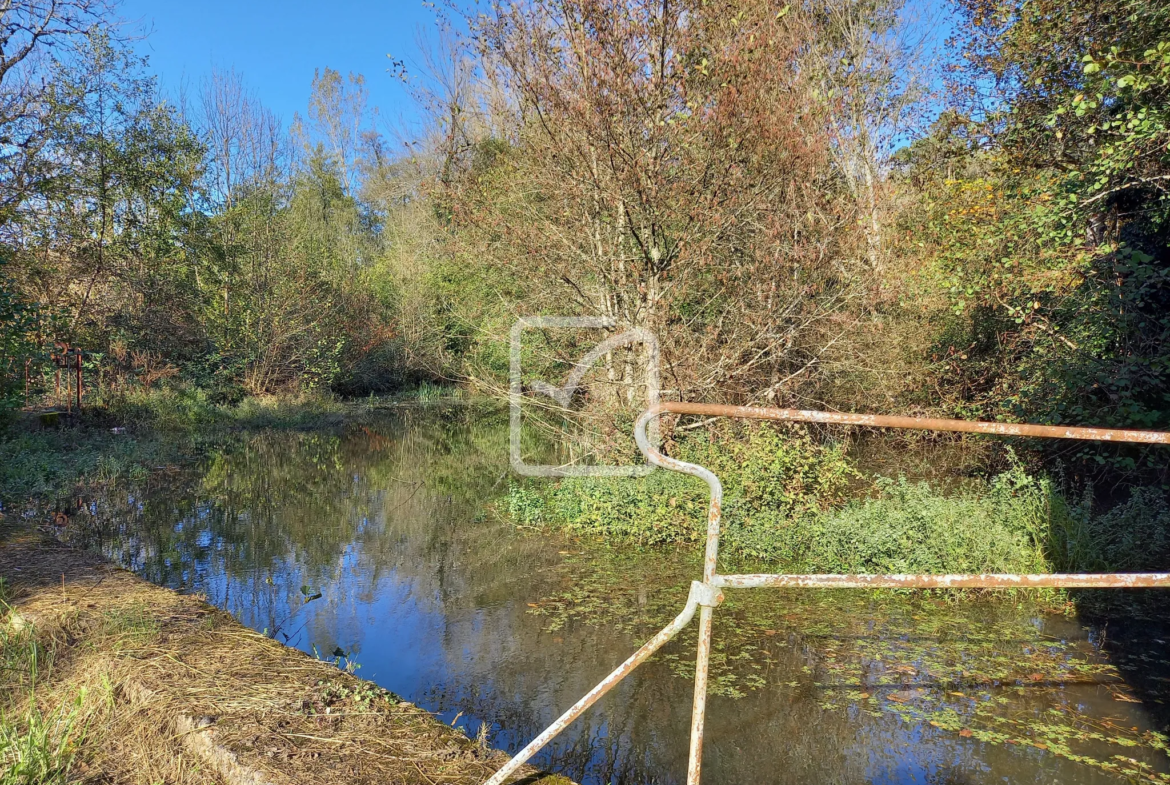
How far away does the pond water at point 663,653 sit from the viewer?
3637 millimetres

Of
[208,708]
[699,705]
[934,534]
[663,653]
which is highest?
[699,705]

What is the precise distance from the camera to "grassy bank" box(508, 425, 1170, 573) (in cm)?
570

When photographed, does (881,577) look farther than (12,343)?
No

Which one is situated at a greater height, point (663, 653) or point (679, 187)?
point (679, 187)

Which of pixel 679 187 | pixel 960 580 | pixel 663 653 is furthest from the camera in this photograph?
pixel 679 187

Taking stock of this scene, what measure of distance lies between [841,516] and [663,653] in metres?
Result: 2.65

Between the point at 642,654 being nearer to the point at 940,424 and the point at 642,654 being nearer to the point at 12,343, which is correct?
the point at 940,424

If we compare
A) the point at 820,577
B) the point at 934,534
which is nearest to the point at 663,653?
the point at 934,534

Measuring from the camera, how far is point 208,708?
9.50 ft

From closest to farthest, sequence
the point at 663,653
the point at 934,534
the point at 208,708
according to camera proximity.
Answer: the point at 208,708 < the point at 663,653 < the point at 934,534

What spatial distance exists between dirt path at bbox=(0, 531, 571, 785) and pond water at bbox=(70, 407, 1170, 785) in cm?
95

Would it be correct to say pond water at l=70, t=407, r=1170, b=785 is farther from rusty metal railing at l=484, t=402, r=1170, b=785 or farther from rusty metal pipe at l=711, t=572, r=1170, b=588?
rusty metal pipe at l=711, t=572, r=1170, b=588

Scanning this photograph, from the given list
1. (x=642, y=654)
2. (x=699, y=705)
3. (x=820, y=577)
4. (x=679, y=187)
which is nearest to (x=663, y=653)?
(x=699, y=705)

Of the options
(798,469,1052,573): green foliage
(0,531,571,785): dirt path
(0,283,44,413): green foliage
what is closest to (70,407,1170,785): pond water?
(798,469,1052,573): green foliage
